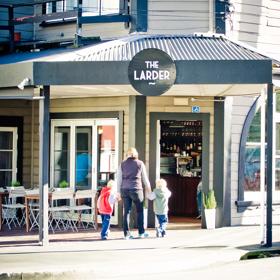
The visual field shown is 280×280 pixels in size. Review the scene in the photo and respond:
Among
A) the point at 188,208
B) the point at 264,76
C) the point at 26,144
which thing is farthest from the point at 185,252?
the point at 26,144

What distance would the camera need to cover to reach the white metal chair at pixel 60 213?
15.8 meters

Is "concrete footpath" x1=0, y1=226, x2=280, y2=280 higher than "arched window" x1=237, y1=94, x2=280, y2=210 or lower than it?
lower

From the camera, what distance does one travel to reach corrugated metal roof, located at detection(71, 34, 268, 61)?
44.5ft

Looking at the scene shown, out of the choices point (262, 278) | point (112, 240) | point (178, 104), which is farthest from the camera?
point (178, 104)

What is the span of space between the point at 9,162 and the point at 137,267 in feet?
26.1

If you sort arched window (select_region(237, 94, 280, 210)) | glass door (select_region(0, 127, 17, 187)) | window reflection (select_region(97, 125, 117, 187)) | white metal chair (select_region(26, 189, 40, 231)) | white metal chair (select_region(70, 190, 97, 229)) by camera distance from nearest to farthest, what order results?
white metal chair (select_region(26, 189, 40, 231))
white metal chair (select_region(70, 190, 97, 229))
arched window (select_region(237, 94, 280, 210))
window reflection (select_region(97, 125, 117, 187))
glass door (select_region(0, 127, 17, 187))

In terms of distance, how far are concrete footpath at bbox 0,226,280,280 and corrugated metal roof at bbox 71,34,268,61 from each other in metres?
3.34

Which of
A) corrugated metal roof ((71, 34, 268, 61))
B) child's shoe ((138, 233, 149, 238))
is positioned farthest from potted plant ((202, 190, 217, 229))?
corrugated metal roof ((71, 34, 268, 61))

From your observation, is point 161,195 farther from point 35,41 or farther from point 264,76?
point 35,41

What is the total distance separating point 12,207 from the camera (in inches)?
648

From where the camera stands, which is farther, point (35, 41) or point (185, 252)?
point (35, 41)

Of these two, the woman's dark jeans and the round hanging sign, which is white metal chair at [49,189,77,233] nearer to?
the woman's dark jeans

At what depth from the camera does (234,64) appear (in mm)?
13336

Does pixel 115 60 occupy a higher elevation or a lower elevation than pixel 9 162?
higher
